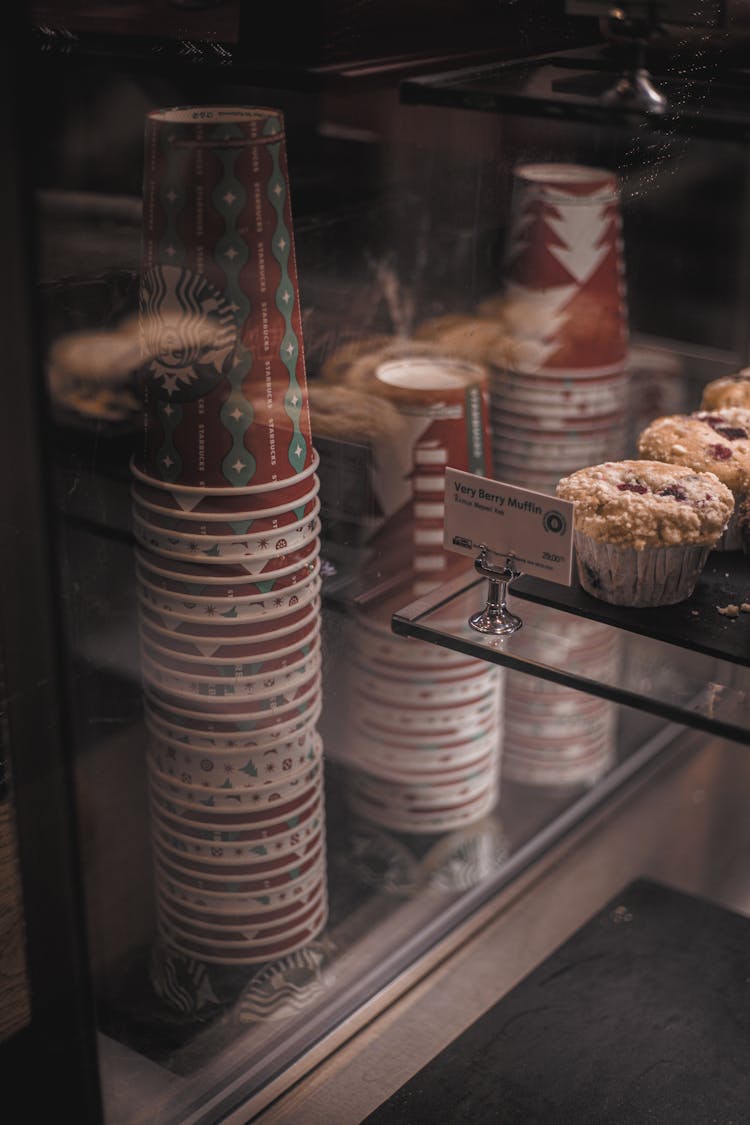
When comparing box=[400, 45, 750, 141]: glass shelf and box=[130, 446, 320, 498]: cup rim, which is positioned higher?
box=[400, 45, 750, 141]: glass shelf

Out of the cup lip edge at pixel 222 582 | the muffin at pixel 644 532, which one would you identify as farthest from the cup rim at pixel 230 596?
the muffin at pixel 644 532

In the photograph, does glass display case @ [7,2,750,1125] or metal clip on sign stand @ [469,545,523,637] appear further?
metal clip on sign stand @ [469,545,523,637]

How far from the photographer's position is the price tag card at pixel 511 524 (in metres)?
1.17

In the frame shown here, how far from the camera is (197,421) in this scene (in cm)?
113

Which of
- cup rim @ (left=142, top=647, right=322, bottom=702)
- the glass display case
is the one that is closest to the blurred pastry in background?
the glass display case

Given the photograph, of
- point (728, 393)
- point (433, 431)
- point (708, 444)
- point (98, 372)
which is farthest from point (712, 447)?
point (98, 372)

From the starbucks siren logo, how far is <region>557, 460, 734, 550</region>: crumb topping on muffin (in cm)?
41

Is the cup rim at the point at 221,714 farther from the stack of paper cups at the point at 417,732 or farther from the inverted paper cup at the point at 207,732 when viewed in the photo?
the stack of paper cups at the point at 417,732

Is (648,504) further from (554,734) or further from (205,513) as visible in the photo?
(554,734)

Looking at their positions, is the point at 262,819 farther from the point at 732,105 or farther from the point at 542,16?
the point at 732,105

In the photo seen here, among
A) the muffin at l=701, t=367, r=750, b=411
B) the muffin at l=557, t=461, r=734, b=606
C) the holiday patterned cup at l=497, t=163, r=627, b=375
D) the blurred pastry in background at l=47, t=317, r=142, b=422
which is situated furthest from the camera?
the muffin at l=701, t=367, r=750, b=411

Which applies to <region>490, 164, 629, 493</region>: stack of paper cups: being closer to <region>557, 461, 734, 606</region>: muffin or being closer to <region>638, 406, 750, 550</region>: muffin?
<region>638, 406, 750, 550</region>: muffin

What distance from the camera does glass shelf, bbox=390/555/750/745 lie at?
1179 millimetres

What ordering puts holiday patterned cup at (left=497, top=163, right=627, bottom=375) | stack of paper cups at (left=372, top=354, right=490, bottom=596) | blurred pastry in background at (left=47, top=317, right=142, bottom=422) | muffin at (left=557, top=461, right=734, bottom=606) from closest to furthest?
blurred pastry in background at (left=47, top=317, right=142, bottom=422) → muffin at (left=557, top=461, right=734, bottom=606) → stack of paper cups at (left=372, top=354, right=490, bottom=596) → holiday patterned cup at (left=497, top=163, right=627, bottom=375)
